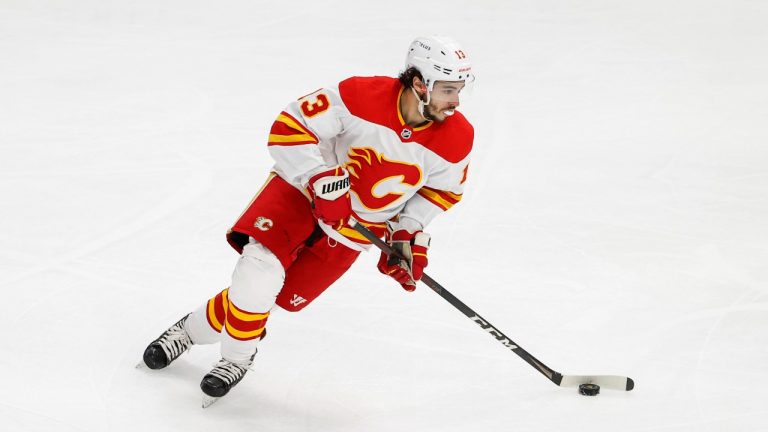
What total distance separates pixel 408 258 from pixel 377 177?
27cm

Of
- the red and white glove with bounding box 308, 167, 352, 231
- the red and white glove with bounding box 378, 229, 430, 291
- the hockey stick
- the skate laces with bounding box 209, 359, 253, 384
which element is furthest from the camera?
the hockey stick

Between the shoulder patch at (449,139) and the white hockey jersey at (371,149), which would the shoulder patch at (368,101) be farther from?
the shoulder patch at (449,139)

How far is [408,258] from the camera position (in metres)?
3.04

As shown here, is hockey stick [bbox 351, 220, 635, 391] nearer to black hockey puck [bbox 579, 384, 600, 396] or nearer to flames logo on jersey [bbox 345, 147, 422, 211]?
black hockey puck [bbox 579, 384, 600, 396]

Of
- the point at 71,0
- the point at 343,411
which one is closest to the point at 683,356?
the point at 343,411

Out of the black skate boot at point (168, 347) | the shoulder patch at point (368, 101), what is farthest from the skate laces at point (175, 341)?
the shoulder patch at point (368, 101)

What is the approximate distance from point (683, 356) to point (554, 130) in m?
2.40

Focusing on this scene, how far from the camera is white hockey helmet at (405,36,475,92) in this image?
2779mm

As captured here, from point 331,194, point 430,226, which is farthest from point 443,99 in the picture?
point 430,226

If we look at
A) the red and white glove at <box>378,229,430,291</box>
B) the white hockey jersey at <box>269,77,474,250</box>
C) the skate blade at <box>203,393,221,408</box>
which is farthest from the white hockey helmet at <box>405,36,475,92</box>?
the skate blade at <box>203,393,221,408</box>

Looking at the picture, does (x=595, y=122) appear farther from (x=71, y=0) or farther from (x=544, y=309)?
(x=71, y=0)

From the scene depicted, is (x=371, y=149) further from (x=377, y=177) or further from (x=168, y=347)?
(x=168, y=347)

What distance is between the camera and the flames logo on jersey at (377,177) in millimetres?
2928

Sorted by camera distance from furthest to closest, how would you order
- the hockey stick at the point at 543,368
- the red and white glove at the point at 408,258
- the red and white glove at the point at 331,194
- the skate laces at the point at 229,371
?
1. the hockey stick at the point at 543,368
2. the red and white glove at the point at 408,258
3. the skate laces at the point at 229,371
4. the red and white glove at the point at 331,194
